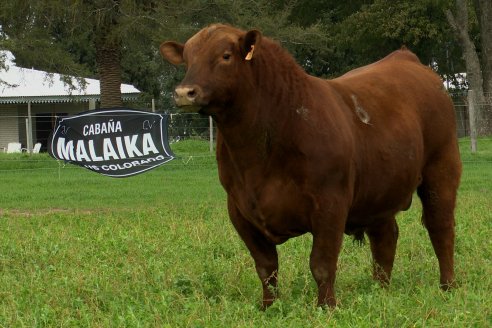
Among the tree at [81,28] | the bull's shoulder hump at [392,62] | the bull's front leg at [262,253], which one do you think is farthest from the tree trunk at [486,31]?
the bull's front leg at [262,253]

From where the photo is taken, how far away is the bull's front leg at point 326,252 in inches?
215

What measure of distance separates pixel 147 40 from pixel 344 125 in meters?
19.0

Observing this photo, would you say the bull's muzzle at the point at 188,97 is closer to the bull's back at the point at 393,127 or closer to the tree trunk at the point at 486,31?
the bull's back at the point at 393,127

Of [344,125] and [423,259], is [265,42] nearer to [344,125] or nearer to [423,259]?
[344,125]

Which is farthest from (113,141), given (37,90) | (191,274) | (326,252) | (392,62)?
(37,90)

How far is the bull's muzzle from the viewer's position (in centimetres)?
495

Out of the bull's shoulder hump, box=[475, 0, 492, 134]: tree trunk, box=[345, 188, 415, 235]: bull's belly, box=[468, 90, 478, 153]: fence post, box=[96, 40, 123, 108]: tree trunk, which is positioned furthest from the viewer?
box=[475, 0, 492, 134]: tree trunk

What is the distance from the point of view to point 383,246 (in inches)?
270

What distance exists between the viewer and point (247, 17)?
25578 millimetres

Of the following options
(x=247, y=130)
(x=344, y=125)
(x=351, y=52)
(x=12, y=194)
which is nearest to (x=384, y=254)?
(x=344, y=125)

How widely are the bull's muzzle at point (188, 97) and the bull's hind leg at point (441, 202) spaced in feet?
7.75

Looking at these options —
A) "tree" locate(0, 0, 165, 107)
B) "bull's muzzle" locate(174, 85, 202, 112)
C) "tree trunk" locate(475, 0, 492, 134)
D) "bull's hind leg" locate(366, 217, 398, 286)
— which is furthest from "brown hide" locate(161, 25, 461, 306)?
"tree trunk" locate(475, 0, 492, 134)

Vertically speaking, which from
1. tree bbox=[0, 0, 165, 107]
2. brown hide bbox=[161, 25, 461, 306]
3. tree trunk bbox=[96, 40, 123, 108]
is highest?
tree bbox=[0, 0, 165, 107]

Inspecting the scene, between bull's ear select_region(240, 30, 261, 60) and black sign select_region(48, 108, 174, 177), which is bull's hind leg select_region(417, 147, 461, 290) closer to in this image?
bull's ear select_region(240, 30, 261, 60)
